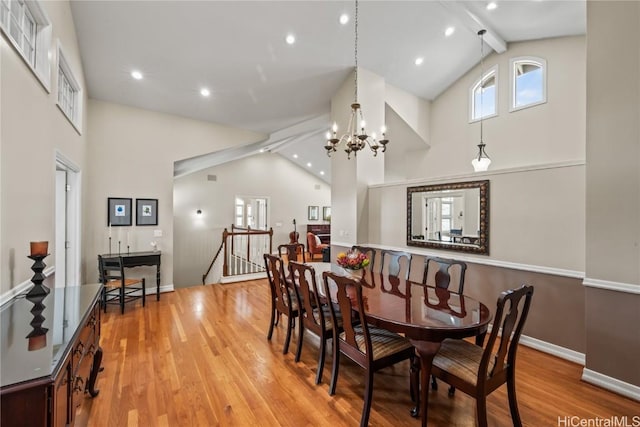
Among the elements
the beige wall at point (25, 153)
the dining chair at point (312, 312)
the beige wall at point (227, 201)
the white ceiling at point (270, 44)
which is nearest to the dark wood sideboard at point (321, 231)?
the beige wall at point (227, 201)

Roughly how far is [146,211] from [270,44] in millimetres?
3538

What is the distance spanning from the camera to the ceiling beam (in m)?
3.79

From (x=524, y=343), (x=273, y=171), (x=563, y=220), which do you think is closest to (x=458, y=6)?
(x=563, y=220)

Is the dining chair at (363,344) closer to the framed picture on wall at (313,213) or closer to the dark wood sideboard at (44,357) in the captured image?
the dark wood sideboard at (44,357)

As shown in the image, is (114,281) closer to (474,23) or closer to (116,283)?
(116,283)

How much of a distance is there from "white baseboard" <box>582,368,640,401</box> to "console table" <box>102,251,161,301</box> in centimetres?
556

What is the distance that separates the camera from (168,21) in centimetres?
330

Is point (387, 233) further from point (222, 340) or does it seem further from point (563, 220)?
point (222, 340)

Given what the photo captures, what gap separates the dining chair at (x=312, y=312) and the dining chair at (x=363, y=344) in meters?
0.17

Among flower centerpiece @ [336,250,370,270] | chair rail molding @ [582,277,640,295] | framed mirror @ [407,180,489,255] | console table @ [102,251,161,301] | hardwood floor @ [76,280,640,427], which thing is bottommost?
hardwood floor @ [76,280,640,427]

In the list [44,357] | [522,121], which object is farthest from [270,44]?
[522,121]

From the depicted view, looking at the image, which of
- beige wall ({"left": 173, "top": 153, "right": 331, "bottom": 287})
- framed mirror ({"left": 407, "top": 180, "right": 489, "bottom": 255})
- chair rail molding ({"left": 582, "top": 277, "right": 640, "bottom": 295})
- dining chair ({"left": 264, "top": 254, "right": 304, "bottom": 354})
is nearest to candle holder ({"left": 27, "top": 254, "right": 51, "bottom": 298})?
dining chair ({"left": 264, "top": 254, "right": 304, "bottom": 354})

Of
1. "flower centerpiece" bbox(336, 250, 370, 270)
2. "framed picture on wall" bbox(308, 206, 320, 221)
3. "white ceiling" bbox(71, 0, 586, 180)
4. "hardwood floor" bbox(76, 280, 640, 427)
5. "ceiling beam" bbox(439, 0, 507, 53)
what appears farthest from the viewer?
"framed picture on wall" bbox(308, 206, 320, 221)

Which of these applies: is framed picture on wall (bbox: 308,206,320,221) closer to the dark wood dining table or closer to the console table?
the console table
